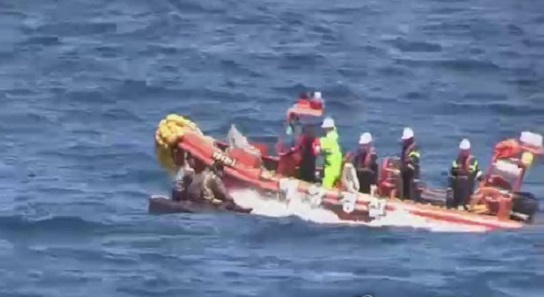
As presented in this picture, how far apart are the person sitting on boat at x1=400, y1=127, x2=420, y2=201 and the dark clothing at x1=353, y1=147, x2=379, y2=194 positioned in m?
0.22

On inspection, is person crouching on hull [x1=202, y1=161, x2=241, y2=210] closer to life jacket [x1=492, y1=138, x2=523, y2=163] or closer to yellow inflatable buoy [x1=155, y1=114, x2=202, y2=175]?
yellow inflatable buoy [x1=155, y1=114, x2=202, y2=175]

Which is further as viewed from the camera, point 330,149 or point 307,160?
point 307,160

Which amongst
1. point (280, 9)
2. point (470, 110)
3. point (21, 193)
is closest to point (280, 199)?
point (21, 193)

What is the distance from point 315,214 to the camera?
45.1ft

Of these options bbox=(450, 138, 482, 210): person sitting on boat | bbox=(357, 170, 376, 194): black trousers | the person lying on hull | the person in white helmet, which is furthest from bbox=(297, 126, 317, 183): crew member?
bbox=(450, 138, 482, 210): person sitting on boat

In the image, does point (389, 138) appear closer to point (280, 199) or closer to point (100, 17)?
point (280, 199)

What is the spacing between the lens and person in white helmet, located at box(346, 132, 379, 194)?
13859mm

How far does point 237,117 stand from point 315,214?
421 centimetres

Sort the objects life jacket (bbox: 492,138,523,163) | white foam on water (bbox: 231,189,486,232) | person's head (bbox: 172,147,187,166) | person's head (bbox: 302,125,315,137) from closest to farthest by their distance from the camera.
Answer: white foam on water (bbox: 231,189,486,232) → life jacket (bbox: 492,138,523,163) → person's head (bbox: 172,147,187,166) → person's head (bbox: 302,125,315,137)

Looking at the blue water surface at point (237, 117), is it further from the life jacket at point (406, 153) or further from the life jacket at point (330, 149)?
the life jacket at point (406, 153)

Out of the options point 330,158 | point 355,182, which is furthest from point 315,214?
point 330,158

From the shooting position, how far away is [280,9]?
21781 millimetres

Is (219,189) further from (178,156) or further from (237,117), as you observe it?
(237,117)

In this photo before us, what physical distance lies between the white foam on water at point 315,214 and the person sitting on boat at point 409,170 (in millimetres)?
352
